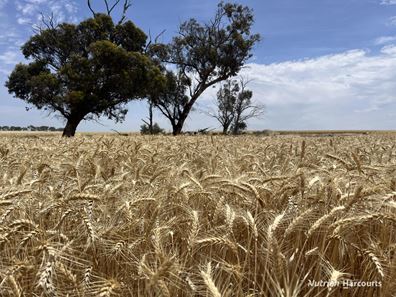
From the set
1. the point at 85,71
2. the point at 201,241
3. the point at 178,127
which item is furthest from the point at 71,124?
the point at 201,241

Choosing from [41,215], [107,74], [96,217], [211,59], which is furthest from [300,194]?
[211,59]

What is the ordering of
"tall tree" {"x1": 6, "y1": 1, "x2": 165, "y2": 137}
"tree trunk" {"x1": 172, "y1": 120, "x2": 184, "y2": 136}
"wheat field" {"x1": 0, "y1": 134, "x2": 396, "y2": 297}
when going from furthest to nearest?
"tree trunk" {"x1": 172, "y1": 120, "x2": 184, "y2": 136} < "tall tree" {"x1": 6, "y1": 1, "x2": 165, "y2": 137} < "wheat field" {"x1": 0, "y1": 134, "x2": 396, "y2": 297}

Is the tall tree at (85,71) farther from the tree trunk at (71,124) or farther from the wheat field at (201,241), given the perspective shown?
the wheat field at (201,241)

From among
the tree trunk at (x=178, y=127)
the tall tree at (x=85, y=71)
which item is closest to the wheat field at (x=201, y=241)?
the tall tree at (x=85, y=71)

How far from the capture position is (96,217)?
90.2 inches

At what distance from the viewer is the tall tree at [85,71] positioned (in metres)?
32.4

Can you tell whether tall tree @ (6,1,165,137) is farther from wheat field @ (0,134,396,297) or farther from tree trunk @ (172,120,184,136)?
wheat field @ (0,134,396,297)

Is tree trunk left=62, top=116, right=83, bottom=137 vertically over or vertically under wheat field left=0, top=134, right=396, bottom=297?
over

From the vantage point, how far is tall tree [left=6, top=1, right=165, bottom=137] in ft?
106

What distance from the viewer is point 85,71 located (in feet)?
107

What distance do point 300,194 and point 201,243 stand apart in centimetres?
92

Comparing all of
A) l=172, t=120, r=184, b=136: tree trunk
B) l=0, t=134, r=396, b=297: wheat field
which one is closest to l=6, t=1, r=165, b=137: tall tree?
l=172, t=120, r=184, b=136: tree trunk

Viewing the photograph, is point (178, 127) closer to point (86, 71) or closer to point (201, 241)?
point (86, 71)

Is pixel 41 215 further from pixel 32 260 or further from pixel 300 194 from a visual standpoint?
pixel 300 194
